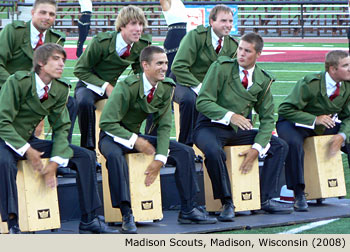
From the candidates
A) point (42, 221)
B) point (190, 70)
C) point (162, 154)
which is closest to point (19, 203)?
point (42, 221)

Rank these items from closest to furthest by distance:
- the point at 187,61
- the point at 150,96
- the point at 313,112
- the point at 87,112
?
1. the point at 150,96
2. the point at 313,112
3. the point at 87,112
4. the point at 187,61

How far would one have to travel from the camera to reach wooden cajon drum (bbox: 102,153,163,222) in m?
5.79

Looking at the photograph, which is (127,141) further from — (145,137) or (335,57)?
(335,57)

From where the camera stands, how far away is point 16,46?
665 cm

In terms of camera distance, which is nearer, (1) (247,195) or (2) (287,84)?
(1) (247,195)

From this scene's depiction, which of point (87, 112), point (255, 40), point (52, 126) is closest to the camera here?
point (52, 126)

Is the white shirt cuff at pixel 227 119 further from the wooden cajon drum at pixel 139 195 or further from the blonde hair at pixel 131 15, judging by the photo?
the blonde hair at pixel 131 15

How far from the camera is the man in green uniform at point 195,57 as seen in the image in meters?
6.95

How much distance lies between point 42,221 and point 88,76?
66.0 inches

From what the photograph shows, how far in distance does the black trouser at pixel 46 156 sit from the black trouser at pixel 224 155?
0.87 metres

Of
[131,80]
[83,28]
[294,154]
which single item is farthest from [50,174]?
[83,28]

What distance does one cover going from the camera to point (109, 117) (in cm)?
580

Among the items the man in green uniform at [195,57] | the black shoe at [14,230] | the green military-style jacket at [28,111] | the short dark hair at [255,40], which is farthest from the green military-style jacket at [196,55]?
the black shoe at [14,230]

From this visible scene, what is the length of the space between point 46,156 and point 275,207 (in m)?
1.70
